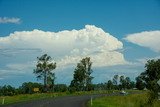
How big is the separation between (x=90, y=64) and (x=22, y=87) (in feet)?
169

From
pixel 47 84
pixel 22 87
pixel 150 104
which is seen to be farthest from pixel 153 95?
pixel 22 87

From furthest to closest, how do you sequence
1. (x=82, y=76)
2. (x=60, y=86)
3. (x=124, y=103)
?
(x=60, y=86) → (x=82, y=76) → (x=124, y=103)

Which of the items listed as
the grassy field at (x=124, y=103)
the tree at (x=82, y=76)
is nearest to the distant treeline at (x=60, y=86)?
the tree at (x=82, y=76)

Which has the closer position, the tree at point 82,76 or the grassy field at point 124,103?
the grassy field at point 124,103

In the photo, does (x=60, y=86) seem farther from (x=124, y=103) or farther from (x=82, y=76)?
(x=124, y=103)

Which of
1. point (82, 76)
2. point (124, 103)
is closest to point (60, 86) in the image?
point (82, 76)

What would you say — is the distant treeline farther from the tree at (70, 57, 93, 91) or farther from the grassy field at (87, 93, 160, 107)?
the grassy field at (87, 93, 160, 107)

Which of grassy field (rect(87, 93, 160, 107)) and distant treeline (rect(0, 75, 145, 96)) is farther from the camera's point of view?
distant treeline (rect(0, 75, 145, 96))

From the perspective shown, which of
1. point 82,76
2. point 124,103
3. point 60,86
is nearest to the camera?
point 124,103

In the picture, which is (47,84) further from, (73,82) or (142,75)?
(142,75)

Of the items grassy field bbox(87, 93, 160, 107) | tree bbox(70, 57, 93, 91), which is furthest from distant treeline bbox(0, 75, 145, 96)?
Result: grassy field bbox(87, 93, 160, 107)

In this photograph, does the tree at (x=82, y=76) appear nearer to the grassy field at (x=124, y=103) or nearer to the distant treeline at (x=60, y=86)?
the distant treeline at (x=60, y=86)

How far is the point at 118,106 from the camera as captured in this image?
40.1 meters

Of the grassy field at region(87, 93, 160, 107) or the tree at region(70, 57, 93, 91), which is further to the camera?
the tree at region(70, 57, 93, 91)
